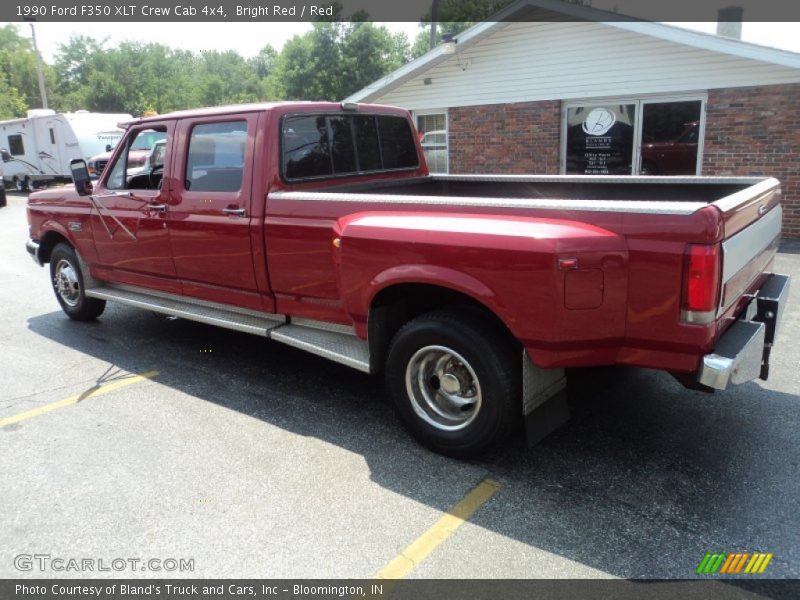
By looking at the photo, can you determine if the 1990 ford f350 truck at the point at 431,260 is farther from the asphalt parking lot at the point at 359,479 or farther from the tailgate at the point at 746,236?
the asphalt parking lot at the point at 359,479

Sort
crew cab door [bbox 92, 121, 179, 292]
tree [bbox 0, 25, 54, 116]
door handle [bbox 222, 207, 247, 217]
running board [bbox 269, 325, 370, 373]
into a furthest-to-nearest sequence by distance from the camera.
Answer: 1. tree [bbox 0, 25, 54, 116]
2. crew cab door [bbox 92, 121, 179, 292]
3. door handle [bbox 222, 207, 247, 217]
4. running board [bbox 269, 325, 370, 373]

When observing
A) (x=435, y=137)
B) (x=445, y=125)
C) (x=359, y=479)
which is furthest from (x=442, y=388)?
(x=435, y=137)

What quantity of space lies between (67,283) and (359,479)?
4.60 metres

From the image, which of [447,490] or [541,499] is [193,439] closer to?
[447,490]

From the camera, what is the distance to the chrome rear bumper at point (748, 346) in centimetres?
282

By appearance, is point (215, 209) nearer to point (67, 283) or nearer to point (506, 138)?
point (67, 283)

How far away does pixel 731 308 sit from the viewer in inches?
122

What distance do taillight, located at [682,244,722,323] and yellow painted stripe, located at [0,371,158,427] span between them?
3997 mm

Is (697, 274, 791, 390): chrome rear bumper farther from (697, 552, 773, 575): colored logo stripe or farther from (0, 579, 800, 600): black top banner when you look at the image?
(0, 579, 800, 600): black top banner

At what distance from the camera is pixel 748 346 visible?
300 cm

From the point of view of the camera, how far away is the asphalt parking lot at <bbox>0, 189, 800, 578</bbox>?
9.24 ft

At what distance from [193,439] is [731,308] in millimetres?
3146

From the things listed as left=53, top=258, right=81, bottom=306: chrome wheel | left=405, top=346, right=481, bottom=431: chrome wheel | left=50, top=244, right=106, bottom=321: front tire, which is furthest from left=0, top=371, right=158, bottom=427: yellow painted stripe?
left=405, top=346, right=481, bottom=431: chrome wheel

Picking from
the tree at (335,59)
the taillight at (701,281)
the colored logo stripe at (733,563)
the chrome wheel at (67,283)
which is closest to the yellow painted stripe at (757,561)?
the colored logo stripe at (733,563)
